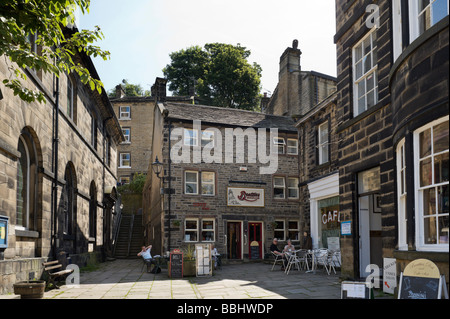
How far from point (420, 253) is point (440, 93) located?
2.36 metres

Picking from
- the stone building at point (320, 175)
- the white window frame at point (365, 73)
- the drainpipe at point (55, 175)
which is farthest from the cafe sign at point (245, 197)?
the white window frame at point (365, 73)

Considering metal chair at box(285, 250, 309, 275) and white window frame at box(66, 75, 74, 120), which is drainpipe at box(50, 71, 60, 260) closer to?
white window frame at box(66, 75, 74, 120)

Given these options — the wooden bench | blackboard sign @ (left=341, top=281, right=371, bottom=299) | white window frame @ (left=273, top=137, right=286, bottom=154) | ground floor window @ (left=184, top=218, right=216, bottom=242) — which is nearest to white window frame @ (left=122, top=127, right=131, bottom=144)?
white window frame @ (left=273, top=137, right=286, bottom=154)

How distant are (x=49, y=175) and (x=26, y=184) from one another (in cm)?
112

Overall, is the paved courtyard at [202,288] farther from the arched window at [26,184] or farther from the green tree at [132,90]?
the green tree at [132,90]

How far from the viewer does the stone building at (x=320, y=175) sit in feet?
54.9

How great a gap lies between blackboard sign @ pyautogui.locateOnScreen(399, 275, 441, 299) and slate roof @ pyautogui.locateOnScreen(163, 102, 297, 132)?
17893 mm

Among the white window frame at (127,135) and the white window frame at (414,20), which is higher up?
the white window frame at (127,135)

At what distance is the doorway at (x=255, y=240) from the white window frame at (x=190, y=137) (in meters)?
5.49

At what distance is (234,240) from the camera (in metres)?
24.2

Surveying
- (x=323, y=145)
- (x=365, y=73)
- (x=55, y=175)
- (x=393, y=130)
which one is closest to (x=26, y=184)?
(x=55, y=175)

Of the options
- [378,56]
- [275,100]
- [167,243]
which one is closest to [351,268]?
[378,56]

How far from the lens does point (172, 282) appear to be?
44.5 ft
